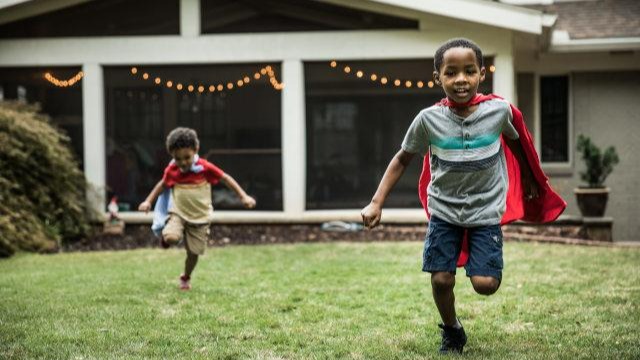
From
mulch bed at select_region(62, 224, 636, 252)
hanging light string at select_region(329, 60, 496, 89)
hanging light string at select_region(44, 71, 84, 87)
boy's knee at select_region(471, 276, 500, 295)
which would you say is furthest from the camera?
hanging light string at select_region(44, 71, 84, 87)

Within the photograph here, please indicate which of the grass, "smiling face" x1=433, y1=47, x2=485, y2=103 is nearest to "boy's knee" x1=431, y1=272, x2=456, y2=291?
the grass

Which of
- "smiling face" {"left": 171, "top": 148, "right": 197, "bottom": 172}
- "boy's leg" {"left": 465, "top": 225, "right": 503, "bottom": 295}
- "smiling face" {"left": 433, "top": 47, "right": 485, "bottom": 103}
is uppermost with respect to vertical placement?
"smiling face" {"left": 433, "top": 47, "right": 485, "bottom": 103}

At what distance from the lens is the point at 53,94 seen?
13.0m

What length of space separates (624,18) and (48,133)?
9959mm

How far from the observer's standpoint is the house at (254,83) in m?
12.5

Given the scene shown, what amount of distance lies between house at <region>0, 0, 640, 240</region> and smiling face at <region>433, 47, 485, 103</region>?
8.25 metres

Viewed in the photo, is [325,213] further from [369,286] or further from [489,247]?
[489,247]

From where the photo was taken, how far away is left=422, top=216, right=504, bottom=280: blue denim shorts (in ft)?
13.8

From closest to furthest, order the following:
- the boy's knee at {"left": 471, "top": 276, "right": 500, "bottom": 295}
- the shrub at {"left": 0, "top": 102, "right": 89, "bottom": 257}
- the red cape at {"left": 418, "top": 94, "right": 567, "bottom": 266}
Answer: the boy's knee at {"left": 471, "top": 276, "right": 500, "bottom": 295}, the red cape at {"left": 418, "top": 94, "right": 567, "bottom": 266}, the shrub at {"left": 0, "top": 102, "right": 89, "bottom": 257}

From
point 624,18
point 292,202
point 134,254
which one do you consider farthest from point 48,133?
point 624,18

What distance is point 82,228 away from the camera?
A: 463 inches

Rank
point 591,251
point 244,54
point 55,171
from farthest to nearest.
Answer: point 244,54 → point 55,171 → point 591,251

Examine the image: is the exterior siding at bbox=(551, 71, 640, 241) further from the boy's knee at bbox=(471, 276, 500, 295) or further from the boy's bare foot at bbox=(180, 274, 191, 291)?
the boy's knee at bbox=(471, 276, 500, 295)

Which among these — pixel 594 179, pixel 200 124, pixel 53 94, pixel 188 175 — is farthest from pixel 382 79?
pixel 188 175
